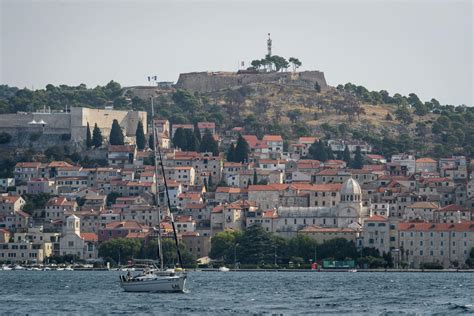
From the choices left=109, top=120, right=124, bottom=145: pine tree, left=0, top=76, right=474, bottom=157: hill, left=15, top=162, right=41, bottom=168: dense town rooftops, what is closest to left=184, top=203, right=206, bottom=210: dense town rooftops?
left=109, top=120, right=124, bottom=145: pine tree

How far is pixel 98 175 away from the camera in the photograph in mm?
148125

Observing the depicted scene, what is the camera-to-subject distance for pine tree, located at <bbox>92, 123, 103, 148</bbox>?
155250mm

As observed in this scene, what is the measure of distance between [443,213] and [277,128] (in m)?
45.7

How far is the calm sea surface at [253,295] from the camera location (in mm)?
73062

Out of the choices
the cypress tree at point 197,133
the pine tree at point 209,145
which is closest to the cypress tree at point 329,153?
the pine tree at point 209,145

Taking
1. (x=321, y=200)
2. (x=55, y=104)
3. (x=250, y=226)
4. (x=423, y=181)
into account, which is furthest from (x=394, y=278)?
(x=55, y=104)

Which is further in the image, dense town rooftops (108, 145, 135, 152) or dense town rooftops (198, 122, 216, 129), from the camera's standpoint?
dense town rooftops (198, 122, 216, 129)

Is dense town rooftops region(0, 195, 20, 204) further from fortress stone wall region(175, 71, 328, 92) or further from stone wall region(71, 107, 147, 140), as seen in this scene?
fortress stone wall region(175, 71, 328, 92)

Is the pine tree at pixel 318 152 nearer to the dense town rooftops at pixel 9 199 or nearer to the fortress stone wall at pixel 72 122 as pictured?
the fortress stone wall at pixel 72 122

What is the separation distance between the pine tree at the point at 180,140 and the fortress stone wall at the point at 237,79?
87.7 ft

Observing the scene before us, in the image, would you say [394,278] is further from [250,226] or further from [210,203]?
[210,203]

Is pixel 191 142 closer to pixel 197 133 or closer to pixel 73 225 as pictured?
pixel 197 133

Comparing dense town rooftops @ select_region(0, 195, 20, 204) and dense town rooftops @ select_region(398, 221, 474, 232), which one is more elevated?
→ dense town rooftops @ select_region(0, 195, 20, 204)

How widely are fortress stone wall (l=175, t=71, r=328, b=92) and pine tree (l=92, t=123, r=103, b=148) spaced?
32.3m
